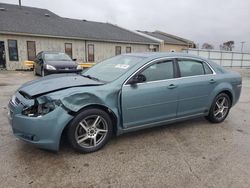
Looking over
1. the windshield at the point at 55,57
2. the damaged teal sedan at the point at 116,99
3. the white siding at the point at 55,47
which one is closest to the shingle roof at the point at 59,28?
the white siding at the point at 55,47

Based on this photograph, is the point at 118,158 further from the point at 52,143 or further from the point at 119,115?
the point at 52,143

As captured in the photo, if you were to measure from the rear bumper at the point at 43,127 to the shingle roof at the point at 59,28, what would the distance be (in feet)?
53.3

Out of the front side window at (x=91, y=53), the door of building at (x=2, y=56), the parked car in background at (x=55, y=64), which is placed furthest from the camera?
the front side window at (x=91, y=53)

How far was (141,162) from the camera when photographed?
314 centimetres

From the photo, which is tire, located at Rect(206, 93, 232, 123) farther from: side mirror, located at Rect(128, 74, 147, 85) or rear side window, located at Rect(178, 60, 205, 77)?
side mirror, located at Rect(128, 74, 147, 85)

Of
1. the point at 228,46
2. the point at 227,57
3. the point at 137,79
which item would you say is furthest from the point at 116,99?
the point at 228,46

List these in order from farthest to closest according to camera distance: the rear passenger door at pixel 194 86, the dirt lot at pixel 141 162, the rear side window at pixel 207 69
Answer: the rear side window at pixel 207 69 < the rear passenger door at pixel 194 86 < the dirt lot at pixel 141 162

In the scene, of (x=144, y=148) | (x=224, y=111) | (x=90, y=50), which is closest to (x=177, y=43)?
(x=90, y=50)

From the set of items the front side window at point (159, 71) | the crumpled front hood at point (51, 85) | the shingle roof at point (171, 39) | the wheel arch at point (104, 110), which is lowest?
the wheel arch at point (104, 110)

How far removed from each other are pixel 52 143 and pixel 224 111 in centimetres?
372

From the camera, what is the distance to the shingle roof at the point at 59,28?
59.5 ft

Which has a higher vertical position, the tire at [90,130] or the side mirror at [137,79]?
the side mirror at [137,79]

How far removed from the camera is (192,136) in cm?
414

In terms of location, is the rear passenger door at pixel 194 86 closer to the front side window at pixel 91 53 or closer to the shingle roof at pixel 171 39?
the front side window at pixel 91 53
